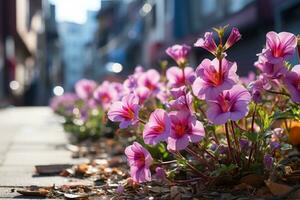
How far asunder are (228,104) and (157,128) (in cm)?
34

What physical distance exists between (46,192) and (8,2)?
3058 cm

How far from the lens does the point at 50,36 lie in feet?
244

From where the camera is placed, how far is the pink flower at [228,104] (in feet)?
8.61

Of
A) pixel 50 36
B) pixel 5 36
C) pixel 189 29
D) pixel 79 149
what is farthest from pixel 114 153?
pixel 50 36

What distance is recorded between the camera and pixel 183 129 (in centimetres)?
271

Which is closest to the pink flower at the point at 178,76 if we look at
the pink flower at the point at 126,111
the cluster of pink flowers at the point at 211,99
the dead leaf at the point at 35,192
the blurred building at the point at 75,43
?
the cluster of pink flowers at the point at 211,99

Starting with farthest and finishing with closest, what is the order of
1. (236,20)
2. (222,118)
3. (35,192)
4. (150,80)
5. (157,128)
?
(236,20) < (150,80) < (35,192) < (157,128) < (222,118)

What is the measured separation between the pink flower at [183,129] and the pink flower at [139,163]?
0.46 feet

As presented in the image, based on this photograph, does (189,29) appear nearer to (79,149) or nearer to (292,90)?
(79,149)

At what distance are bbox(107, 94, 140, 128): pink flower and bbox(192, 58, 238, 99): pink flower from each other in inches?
15.4

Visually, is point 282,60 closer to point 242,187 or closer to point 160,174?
point 242,187

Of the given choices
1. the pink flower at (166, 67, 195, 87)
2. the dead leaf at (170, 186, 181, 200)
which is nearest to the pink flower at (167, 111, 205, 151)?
the dead leaf at (170, 186, 181, 200)

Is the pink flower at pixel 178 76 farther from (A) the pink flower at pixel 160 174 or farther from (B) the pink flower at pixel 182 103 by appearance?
(A) the pink flower at pixel 160 174

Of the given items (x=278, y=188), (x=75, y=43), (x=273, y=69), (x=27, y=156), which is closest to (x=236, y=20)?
(x=27, y=156)
